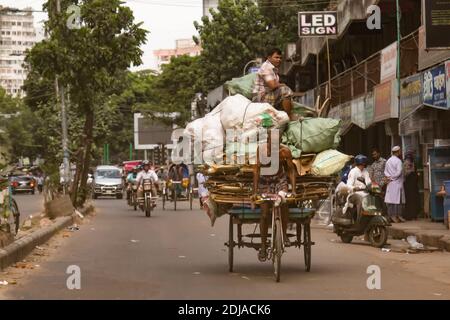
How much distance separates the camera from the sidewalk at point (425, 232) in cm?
1669

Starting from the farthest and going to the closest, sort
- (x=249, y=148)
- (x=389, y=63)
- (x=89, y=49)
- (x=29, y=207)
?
(x=29, y=207) < (x=89, y=49) < (x=389, y=63) < (x=249, y=148)

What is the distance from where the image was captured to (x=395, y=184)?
22.1 meters

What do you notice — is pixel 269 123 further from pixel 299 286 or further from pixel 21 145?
pixel 21 145

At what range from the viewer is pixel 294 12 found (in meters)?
44.1

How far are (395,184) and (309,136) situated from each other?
432 inches

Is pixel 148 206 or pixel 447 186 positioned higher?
pixel 447 186

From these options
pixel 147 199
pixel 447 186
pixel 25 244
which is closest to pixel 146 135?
pixel 147 199

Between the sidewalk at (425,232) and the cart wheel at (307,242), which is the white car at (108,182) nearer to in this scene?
the sidewalk at (425,232)

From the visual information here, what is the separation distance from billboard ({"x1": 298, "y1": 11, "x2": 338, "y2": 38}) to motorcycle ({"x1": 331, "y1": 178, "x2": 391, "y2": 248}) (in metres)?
13.3

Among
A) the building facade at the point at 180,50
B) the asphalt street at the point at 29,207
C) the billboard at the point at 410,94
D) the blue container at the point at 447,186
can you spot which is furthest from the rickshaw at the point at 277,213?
the building facade at the point at 180,50

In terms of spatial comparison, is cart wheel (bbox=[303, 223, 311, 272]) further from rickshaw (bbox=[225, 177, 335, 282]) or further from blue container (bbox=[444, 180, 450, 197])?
blue container (bbox=[444, 180, 450, 197])

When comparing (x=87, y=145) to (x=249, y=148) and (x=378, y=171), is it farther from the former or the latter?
(x=249, y=148)

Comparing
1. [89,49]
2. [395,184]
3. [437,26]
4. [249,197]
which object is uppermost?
[89,49]
